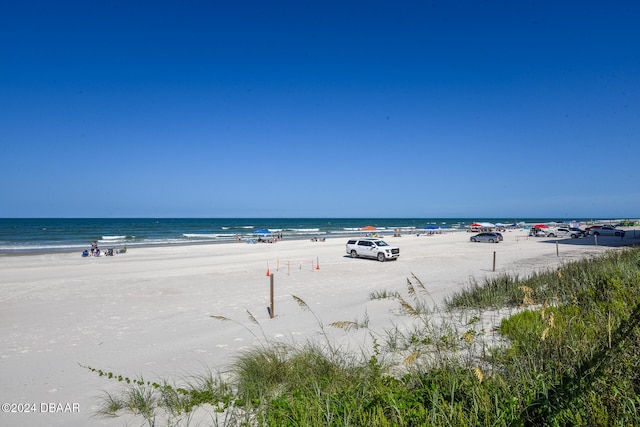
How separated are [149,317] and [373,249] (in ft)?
61.0

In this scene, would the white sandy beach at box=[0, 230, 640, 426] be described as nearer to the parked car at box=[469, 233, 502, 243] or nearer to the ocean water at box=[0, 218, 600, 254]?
the parked car at box=[469, 233, 502, 243]

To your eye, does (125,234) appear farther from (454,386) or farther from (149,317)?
(454,386)

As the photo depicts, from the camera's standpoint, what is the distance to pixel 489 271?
20.1m

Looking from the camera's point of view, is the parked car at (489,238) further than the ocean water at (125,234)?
No

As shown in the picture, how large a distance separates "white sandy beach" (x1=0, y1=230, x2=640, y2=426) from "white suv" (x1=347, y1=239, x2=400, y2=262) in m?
3.68

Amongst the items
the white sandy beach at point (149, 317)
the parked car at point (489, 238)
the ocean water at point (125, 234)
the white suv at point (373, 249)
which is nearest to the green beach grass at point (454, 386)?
the white sandy beach at point (149, 317)

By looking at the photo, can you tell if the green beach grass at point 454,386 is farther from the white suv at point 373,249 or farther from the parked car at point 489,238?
the parked car at point 489,238

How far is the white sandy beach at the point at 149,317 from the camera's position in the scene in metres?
6.96

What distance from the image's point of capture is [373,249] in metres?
27.4

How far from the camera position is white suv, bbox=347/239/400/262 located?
2669cm

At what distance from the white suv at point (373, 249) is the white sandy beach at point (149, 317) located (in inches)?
145

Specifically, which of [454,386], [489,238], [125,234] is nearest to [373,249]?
[454,386]

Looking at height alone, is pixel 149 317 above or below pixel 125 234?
above

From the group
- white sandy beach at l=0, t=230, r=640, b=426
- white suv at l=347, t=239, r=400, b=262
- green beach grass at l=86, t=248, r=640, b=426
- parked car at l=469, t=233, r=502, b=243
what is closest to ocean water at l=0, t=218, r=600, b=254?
white suv at l=347, t=239, r=400, b=262
